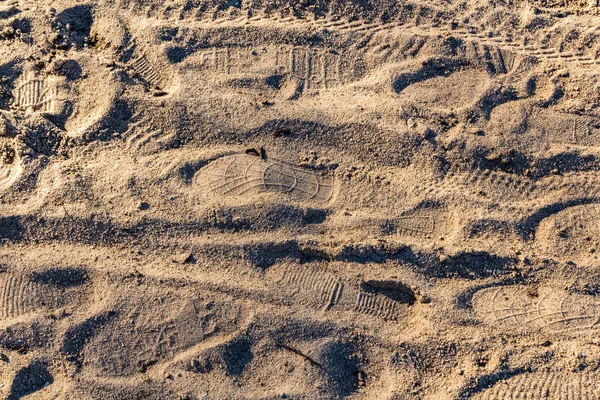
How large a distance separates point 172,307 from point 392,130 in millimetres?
1759

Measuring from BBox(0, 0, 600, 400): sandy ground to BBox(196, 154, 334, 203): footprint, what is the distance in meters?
0.01

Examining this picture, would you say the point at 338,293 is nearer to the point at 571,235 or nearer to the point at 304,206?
the point at 304,206

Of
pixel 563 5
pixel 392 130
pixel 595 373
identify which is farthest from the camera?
pixel 563 5

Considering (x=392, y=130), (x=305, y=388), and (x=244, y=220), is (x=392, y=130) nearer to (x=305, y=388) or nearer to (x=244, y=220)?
(x=244, y=220)

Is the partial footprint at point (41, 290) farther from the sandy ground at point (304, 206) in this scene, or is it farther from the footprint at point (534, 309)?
the footprint at point (534, 309)

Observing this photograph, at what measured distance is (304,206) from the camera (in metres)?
3.01

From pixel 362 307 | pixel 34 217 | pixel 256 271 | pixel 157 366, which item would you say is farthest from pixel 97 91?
pixel 362 307

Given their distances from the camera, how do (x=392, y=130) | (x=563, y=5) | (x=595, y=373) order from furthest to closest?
1. (x=563, y=5)
2. (x=392, y=130)
3. (x=595, y=373)

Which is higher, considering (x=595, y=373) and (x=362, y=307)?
(x=362, y=307)

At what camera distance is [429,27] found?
3.27 m

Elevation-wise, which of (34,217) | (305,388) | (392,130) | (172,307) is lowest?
(305,388)

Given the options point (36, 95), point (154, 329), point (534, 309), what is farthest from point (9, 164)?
point (534, 309)

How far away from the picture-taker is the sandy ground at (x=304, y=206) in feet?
9.52

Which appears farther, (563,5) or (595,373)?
(563,5)
